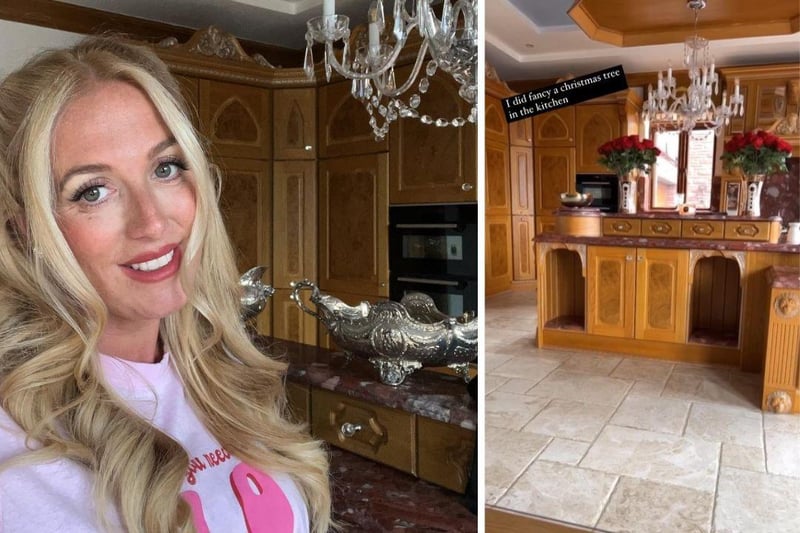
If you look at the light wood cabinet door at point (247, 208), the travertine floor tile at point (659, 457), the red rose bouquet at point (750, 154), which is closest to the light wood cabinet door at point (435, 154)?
the light wood cabinet door at point (247, 208)

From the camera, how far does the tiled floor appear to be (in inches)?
34.9

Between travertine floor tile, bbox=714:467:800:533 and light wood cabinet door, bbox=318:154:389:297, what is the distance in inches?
27.3

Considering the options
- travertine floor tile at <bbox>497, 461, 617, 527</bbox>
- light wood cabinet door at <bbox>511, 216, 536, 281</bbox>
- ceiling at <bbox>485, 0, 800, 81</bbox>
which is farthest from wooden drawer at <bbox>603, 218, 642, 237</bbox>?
travertine floor tile at <bbox>497, 461, 617, 527</bbox>

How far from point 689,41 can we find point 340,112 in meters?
0.46

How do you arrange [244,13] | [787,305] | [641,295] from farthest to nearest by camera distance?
[787,305] → [641,295] → [244,13]

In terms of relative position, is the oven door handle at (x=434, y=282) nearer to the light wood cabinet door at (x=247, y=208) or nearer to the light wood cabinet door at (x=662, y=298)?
the light wood cabinet door at (x=247, y=208)

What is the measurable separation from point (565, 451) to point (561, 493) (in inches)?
2.7

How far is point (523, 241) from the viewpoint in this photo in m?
0.82

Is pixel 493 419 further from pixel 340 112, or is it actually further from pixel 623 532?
pixel 340 112

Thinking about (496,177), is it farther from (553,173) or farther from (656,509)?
(656,509)

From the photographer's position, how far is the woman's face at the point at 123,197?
0.39m

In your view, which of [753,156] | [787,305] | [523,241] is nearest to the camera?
[753,156]

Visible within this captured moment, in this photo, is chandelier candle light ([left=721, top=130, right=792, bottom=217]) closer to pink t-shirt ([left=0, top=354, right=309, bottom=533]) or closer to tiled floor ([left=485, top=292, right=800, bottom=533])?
tiled floor ([left=485, top=292, right=800, bottom=533])

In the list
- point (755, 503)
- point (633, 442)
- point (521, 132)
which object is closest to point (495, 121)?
point (521, 132)
